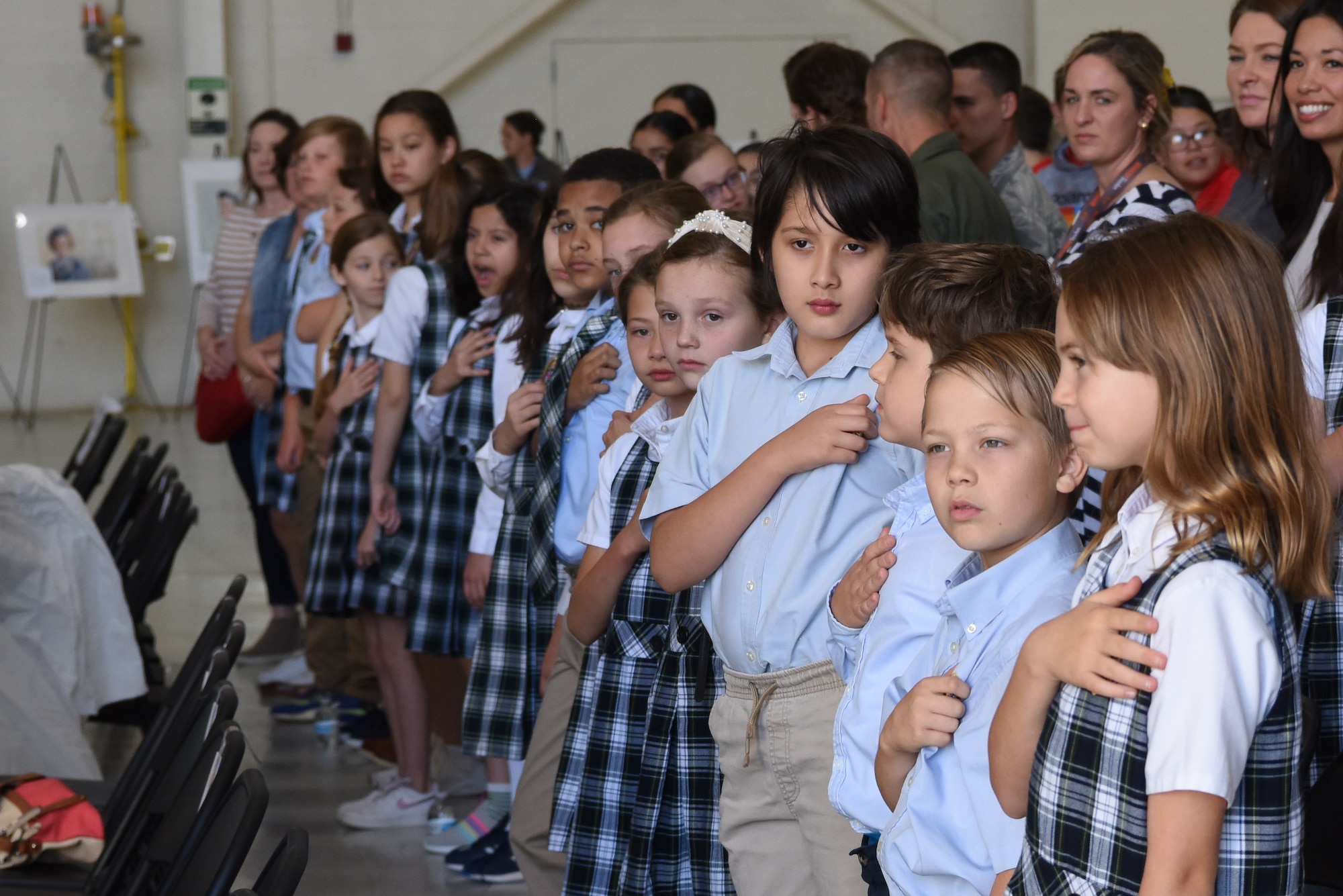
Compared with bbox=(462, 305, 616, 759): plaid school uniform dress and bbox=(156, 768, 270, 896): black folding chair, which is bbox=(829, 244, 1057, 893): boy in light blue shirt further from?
bbox=(462, 305, 616, 759): plaid school uniform dress

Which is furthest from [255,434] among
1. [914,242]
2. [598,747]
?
[914,242]

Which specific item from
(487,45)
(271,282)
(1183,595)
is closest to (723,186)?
(271,282)

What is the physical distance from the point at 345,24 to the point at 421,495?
25.6 feet

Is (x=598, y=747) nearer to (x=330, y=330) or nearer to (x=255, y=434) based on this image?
(x=330, y=330)

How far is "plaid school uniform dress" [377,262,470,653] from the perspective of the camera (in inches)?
131

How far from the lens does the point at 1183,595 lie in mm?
1074

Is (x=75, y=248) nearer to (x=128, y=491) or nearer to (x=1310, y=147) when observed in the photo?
(x=128, y=491)

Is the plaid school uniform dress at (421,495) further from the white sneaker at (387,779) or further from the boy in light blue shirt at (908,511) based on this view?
the boy in light blue shirt at (908,511)

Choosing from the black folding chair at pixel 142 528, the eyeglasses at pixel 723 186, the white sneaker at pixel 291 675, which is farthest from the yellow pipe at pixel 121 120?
the eyeglasses at pixel 723 186

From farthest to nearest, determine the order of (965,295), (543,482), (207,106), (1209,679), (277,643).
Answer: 1. (207,106)
2. (277,643)
3. (543,482)
4. (965,295)
5. (1209,679)

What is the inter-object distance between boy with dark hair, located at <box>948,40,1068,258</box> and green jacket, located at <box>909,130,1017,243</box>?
52 cm

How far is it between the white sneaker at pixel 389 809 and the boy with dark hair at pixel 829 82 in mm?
2048

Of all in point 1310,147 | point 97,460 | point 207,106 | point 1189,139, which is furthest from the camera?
point 207,106

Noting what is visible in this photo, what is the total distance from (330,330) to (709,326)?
227 cm
